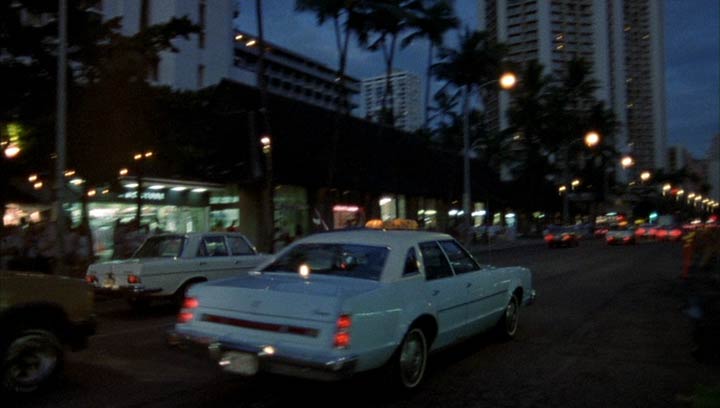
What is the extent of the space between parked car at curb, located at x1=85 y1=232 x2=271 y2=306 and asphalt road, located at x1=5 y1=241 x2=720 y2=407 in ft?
1.88

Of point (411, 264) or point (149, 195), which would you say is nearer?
point (411, 264)

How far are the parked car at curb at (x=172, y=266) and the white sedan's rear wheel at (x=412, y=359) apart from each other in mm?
6066

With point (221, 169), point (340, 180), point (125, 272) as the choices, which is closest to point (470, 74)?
point (340, 180)

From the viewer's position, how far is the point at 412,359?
650 centimetres

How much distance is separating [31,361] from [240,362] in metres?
2.18

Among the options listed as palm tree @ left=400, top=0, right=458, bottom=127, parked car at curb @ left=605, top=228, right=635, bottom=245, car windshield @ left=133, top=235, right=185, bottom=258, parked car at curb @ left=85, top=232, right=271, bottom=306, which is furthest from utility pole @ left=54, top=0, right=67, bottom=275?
parked car at curb @ left=605, top=228, right=635, bottom=245

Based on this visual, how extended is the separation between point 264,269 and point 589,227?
64386 mm

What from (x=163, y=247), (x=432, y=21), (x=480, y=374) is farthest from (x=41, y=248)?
(x=432, y=21)

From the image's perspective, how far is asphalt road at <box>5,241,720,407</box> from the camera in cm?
636

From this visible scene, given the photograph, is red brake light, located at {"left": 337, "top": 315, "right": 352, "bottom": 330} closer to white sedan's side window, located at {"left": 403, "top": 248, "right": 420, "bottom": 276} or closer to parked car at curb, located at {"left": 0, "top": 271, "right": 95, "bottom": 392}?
white sedan's side window, located at {"left": 403, "top": 248, "right": 420, "bottom": 276}

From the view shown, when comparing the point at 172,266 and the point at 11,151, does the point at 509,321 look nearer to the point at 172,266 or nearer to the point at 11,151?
the point at 172,266

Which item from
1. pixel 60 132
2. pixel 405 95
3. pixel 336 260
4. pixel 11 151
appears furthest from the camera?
pixel 405 95

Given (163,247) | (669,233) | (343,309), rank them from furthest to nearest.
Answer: (669,233)
(163,247)
(343,309)

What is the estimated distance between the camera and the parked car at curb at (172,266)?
11.4 m
